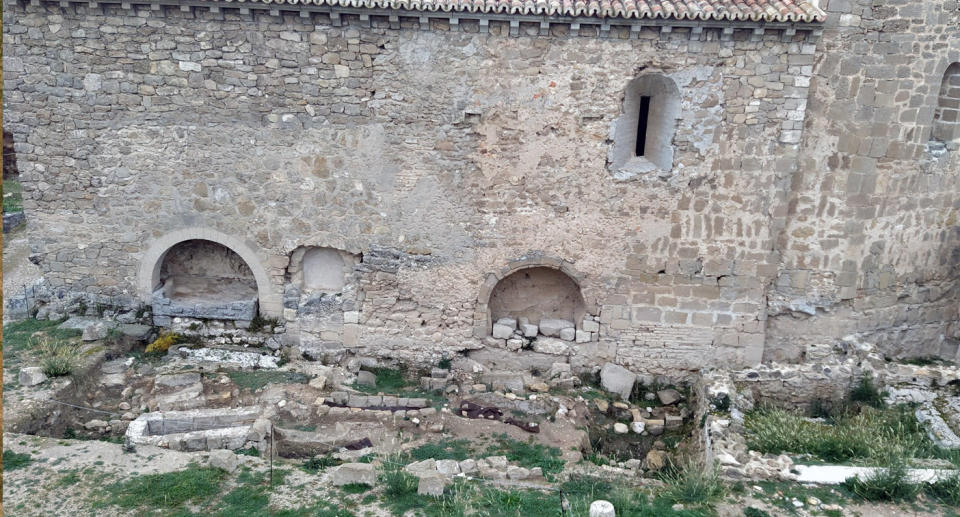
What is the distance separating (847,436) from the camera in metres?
9.96

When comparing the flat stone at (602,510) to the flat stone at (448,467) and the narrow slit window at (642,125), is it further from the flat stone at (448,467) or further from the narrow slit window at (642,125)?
the narrow slit window at (642,125)

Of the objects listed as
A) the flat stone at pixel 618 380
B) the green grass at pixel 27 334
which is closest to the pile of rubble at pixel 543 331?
the flat stone at pixel 618 380

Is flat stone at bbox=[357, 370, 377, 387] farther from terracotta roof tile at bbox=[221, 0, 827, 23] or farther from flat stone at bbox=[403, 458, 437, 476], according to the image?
terracotta roof tile at bbox=[221, 0, 827, 23]

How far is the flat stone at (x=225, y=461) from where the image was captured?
30.3ft

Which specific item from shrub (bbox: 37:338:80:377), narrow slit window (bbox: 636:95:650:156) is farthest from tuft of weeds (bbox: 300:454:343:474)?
narrow slit window (bbox: 636:95:650:156)

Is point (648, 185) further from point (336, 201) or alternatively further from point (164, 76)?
point (164, 76)

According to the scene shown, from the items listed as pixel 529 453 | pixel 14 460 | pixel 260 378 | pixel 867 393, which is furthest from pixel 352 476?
pixel 867 393

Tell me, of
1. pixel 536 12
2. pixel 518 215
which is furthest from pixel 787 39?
pixel 518 215

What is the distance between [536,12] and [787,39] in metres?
3.87

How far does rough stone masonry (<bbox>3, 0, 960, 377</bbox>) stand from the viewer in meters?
11.3

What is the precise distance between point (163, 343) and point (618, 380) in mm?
8012

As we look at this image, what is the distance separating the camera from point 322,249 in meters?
12.8

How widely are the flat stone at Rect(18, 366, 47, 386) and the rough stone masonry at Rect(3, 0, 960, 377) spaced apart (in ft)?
6.78

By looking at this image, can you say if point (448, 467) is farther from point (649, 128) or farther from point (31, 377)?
point (31, 377)
